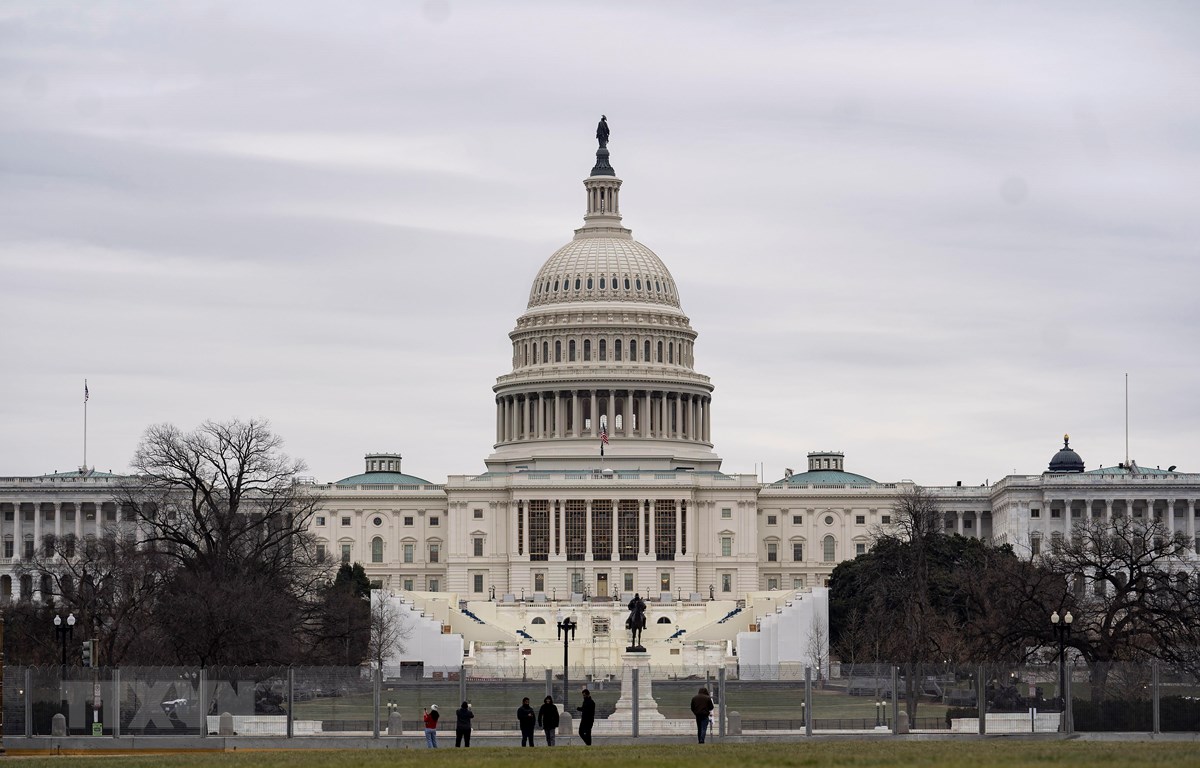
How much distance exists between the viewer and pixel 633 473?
7534 inches

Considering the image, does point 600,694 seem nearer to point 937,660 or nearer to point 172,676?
point 172,676

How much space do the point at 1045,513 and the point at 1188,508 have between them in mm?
11337

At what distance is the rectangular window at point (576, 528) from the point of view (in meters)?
189

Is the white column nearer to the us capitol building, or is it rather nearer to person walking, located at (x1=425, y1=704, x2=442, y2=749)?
the us capitol building

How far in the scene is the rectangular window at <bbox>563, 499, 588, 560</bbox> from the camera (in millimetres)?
189250

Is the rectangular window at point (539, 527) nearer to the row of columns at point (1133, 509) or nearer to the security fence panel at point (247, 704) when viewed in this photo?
the row of columns at point (1133, 509)

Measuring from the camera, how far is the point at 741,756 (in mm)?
59969

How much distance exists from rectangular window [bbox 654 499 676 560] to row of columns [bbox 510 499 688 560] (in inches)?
7.9

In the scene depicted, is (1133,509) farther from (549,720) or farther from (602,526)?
(549,720)

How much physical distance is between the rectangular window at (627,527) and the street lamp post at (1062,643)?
299 ft

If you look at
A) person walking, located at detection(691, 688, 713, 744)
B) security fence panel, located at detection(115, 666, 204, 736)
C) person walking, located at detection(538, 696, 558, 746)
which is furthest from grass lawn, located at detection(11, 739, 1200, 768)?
security fence panel, located at detection(115, 666, 204, 736)

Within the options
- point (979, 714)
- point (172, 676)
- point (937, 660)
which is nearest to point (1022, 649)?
point (937, 660)

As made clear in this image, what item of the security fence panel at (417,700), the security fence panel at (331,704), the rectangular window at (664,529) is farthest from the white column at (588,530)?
the security fence panel at (331,704)

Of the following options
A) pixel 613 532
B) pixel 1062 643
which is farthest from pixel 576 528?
pixel 1062 643
